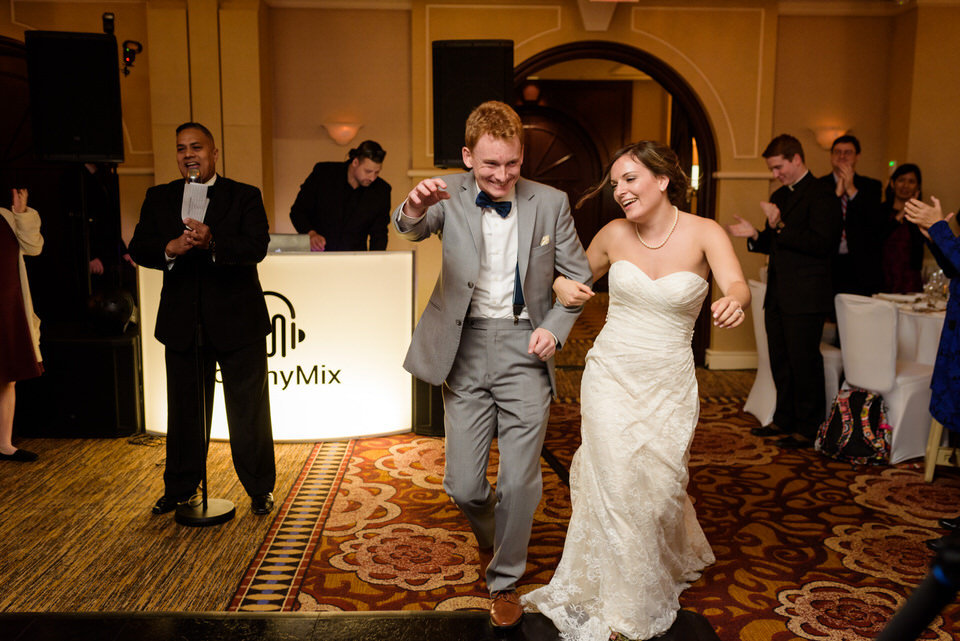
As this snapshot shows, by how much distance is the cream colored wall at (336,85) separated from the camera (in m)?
7.70

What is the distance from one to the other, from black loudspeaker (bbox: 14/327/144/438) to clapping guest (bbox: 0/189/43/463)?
1.20ft

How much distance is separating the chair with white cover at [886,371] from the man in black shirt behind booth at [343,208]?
10.5 ft

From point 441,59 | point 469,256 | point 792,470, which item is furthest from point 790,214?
point 469,256

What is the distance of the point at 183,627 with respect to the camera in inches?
108

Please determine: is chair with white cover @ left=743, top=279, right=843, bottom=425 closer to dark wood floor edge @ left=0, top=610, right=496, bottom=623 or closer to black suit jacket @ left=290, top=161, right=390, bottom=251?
black suit jacket @ left=290, top=161, right=390, bottom=251

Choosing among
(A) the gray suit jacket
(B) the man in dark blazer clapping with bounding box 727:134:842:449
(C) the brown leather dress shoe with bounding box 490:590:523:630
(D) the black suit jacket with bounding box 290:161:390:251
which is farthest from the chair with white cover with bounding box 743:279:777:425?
(C) the brown leather dress shoe with bounding box 490:590:523:630

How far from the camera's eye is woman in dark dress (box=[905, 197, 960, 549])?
12.0 ft

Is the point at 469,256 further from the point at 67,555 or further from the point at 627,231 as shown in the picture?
the point at 67,555

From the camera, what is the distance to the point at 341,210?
19.6 feet

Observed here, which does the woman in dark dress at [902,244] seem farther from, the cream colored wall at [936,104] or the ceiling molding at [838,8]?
the ceiling molding at [838,8]

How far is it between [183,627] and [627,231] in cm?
208

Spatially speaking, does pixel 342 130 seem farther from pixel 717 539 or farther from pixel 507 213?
pixel 717 539

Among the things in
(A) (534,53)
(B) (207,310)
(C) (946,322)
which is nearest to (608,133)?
(A) (534,53)

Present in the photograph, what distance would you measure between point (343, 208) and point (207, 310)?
2.49 m
